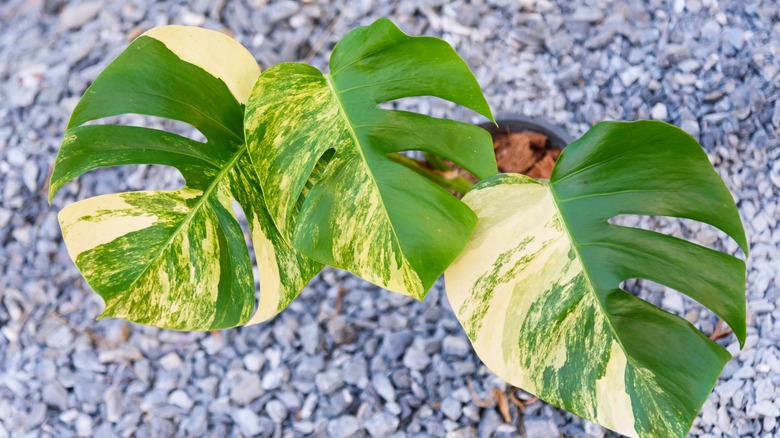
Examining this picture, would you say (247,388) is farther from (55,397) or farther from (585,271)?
(585,271)

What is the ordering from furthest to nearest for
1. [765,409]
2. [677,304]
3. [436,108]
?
[436,108] < [677,304] < [765,409]

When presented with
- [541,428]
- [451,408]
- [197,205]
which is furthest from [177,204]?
[541,428]

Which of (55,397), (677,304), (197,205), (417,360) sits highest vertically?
(197,205)

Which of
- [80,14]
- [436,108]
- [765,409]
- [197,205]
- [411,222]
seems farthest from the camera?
[80,14]

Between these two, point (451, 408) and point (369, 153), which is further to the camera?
point (451, 408)

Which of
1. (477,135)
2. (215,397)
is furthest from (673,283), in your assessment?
(215,397)

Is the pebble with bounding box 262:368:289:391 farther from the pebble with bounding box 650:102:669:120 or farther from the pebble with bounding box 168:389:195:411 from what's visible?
the pebble with bounding box 650:102:669:120

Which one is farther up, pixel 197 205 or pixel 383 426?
pixel 197 205

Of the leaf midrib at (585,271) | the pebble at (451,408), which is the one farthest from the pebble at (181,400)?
the leaf midrib at (585,271)
